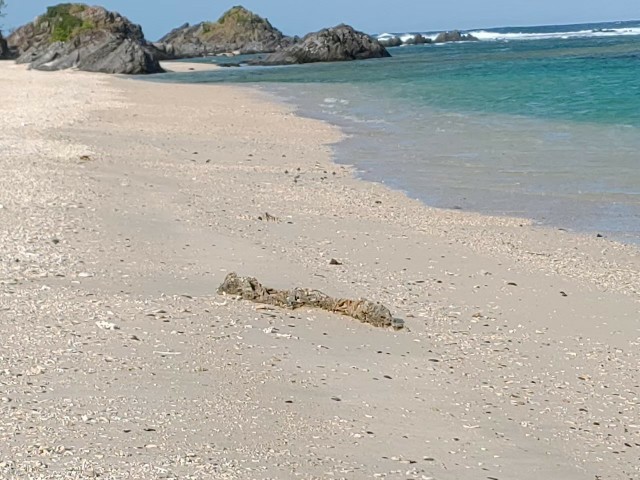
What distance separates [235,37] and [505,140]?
80183 mm

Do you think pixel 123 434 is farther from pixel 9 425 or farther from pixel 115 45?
pixel 115 45

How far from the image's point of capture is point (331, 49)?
64.1 metres

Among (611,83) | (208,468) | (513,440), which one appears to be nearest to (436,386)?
(513,440)

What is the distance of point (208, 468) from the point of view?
3717 mm

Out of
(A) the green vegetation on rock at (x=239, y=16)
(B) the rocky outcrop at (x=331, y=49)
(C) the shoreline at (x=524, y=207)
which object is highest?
(A) the green vegetation on rock at (x=239, y=16)

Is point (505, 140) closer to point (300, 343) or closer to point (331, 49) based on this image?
point (300, 343)

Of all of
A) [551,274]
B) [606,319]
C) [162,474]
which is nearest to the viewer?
[162,474]

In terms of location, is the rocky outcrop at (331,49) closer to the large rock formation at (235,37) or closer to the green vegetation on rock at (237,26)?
the large rock formation at (235,37)

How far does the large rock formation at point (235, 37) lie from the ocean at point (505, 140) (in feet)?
181

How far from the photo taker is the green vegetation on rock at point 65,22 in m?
65.4

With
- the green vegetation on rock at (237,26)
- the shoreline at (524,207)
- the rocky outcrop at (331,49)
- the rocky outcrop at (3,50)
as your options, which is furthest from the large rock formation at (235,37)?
the shoreline at (524,207)

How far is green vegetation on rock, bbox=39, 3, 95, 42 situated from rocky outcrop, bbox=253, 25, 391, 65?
12.8 meters

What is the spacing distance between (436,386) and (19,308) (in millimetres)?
2459

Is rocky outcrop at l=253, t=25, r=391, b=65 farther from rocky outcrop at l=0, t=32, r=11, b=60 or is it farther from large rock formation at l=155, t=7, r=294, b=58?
large rock formation at l=155, t=7, r=294, b=58
